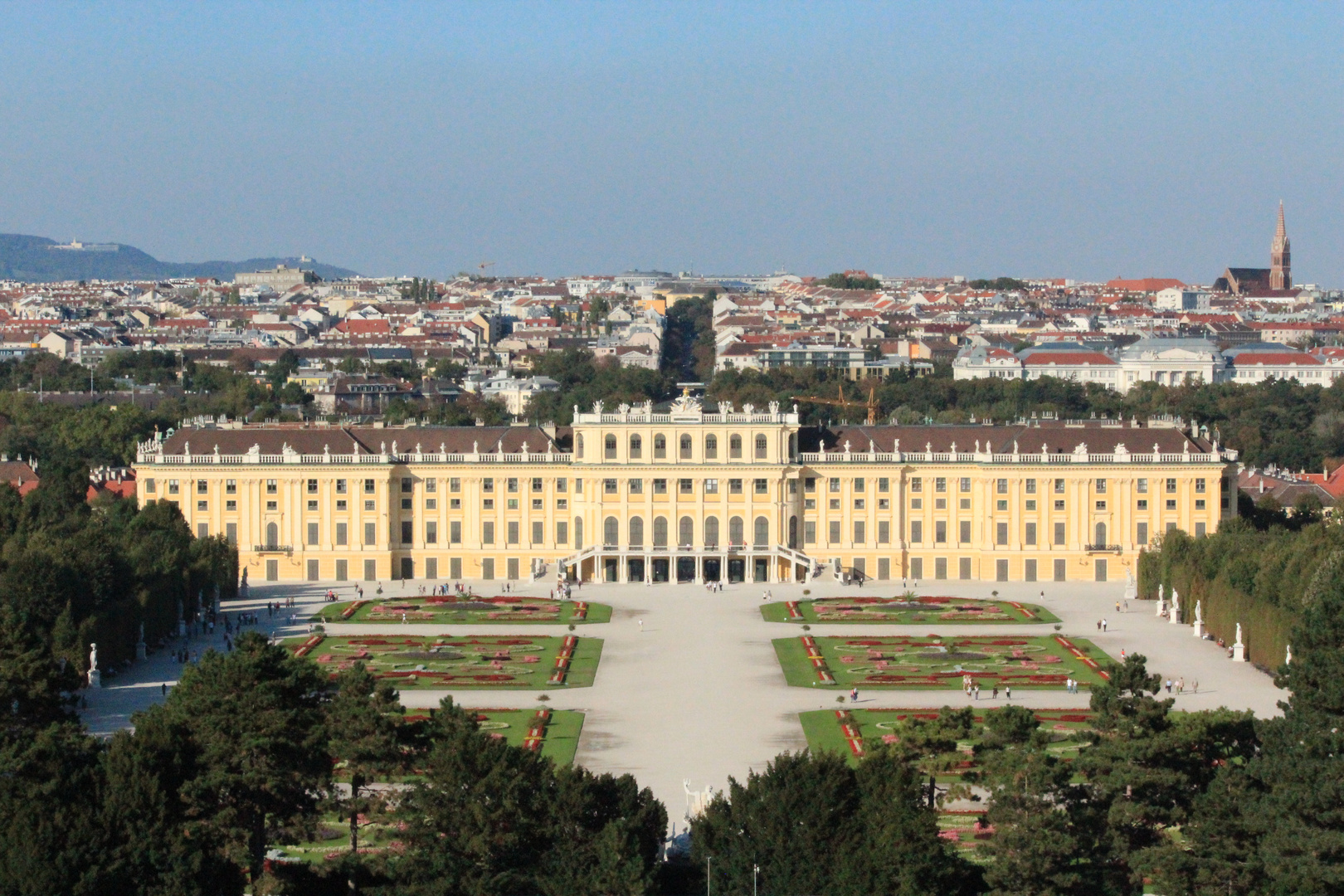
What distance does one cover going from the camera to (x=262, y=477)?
325ft

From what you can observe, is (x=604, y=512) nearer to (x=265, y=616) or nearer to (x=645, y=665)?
(x=265, y=616)

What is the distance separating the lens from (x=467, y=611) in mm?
87938

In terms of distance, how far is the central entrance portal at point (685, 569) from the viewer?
98.4 meters

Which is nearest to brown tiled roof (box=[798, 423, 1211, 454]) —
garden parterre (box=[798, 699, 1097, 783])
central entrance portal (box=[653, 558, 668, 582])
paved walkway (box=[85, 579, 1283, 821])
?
paved walkway (box=[85, 579, 1283, 821])

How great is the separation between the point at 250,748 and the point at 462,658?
1106 inches

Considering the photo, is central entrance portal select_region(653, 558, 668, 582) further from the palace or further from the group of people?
the group of people

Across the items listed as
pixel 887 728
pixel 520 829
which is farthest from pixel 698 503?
pixel 520 829

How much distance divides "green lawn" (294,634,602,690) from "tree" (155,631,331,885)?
64.6 feet

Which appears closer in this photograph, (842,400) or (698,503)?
(698,503)

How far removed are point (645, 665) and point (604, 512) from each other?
2439 centimetres

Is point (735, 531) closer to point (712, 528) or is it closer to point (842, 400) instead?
point (712, 528)

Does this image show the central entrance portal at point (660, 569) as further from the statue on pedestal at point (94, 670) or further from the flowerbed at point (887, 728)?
the statue on pedestal at point (94, 670)

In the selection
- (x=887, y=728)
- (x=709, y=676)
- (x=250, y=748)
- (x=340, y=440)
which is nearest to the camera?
(x=250, y=748)

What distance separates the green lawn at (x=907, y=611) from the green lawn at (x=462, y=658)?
9508 millimetres
